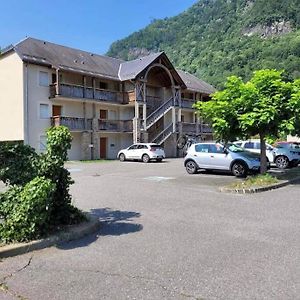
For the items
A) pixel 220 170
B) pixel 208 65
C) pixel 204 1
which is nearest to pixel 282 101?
pixel 220 170

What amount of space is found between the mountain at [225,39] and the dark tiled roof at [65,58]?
36676 mm

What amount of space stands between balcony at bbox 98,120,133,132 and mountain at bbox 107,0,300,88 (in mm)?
37579

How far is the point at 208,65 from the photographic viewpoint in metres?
86.4

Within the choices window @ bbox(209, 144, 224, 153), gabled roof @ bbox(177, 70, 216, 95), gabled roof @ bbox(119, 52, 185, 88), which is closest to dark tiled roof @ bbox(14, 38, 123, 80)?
gabled roof @ bbox(119, 52, 185, 88)

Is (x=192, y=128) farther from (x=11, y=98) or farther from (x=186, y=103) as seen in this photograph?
(x=11, y=98)

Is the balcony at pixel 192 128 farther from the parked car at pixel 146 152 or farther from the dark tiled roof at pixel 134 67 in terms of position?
the parked car at pixel 146 152

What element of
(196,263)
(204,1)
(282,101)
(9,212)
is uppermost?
(204,1)

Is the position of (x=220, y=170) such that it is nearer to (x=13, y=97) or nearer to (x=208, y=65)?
(x=13, y=97)

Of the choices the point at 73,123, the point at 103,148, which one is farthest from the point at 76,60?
the point at 103,148

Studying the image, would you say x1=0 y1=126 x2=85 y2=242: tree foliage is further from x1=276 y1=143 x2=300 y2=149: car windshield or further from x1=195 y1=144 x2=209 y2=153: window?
x1=276 y1=143 x2=300 y2=149: car windshield

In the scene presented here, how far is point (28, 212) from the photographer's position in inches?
240

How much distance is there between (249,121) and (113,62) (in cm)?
2909

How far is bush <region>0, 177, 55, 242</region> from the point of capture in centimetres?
611

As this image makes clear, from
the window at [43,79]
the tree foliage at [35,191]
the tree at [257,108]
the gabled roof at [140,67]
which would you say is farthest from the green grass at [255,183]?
the gabled roof at [140,67]
